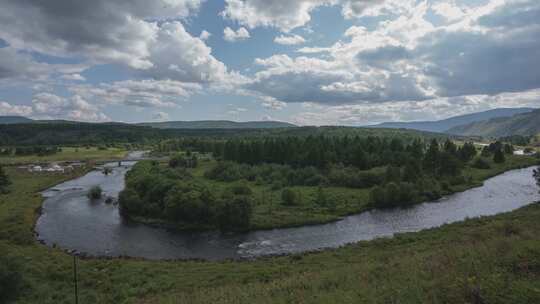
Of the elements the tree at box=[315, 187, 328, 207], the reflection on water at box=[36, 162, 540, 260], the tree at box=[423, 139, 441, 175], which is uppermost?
the tree at box=[423, 139, 441, 175]

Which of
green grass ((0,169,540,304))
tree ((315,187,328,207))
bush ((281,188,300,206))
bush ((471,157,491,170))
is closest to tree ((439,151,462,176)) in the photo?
bush ((471,157,491,170))

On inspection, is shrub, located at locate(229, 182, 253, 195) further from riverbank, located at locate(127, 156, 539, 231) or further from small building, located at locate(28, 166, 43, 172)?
small building, located at locate(28, 166, 43, 172)

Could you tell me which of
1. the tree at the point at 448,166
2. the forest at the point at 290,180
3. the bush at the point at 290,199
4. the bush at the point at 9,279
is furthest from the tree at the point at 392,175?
the bush at the point at 9,279

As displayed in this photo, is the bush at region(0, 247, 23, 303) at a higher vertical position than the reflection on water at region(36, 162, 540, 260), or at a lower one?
higher

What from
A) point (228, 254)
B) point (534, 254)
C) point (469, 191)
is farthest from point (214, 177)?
Result: point (534, 254)

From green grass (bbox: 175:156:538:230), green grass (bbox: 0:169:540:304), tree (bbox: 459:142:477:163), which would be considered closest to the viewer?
green grass (bbox: 0:169:540:304)

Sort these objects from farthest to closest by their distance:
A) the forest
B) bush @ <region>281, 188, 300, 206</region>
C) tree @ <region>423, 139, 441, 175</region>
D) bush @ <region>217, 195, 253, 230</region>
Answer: tree @ <region>423, 139, 441, 175</region>
bush @ <region>281, 188, 300, 206</region>
the forest
bush @ <region>217, 195, 253, 230</region>
